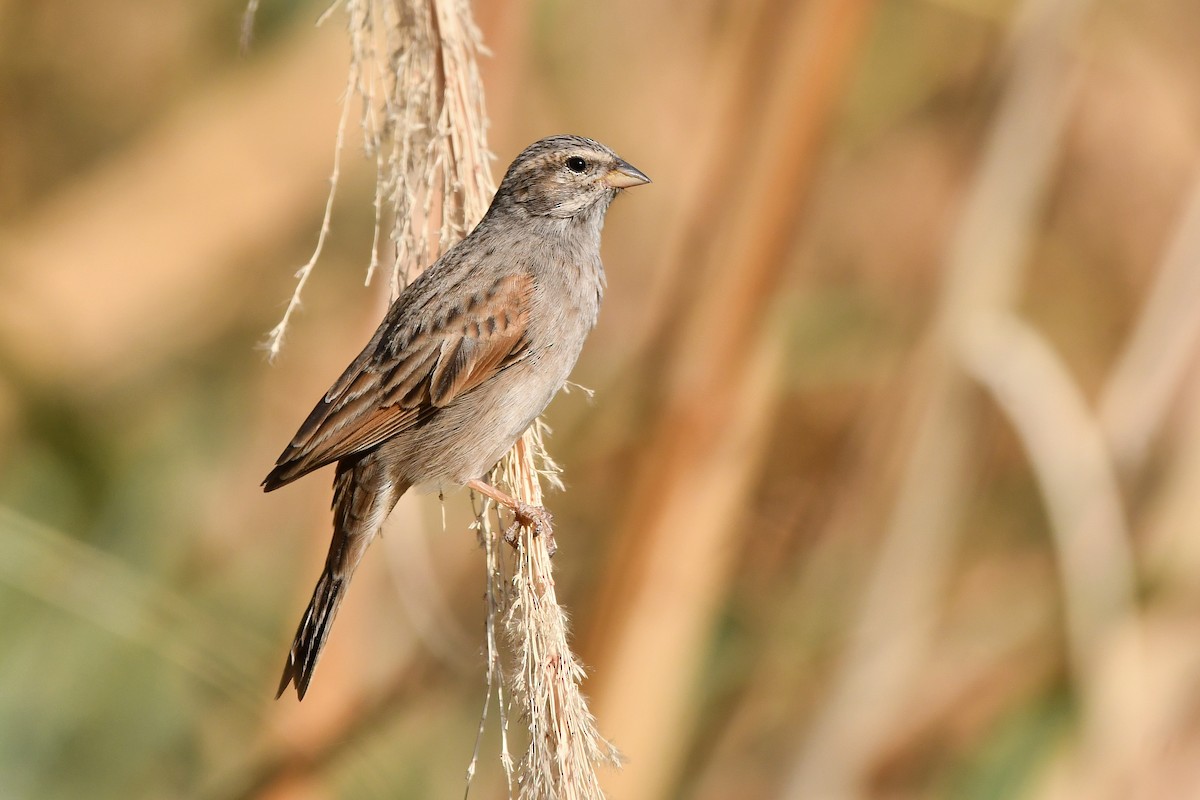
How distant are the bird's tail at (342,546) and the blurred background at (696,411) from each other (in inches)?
8.7

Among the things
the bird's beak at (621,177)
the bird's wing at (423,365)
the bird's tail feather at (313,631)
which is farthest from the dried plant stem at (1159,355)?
the bird's tail feather at (313,631)

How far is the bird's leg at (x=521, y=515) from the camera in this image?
9.19ft

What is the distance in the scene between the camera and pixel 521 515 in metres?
2.76

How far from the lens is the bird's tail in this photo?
3.06 meters

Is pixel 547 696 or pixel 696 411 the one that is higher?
pixel 696 411

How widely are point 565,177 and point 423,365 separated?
78 cm

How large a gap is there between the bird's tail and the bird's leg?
30 cm

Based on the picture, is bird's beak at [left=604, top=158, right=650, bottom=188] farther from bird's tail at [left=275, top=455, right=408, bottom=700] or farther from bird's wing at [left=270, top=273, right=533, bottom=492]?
bird's tail at [left=275, top=455, right=408, bottom=700]

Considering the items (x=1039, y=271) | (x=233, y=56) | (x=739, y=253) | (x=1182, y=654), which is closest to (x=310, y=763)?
(x=739, y=253)

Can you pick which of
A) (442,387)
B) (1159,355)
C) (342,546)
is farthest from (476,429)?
(1159,355)

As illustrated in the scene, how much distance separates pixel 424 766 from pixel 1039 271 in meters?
3.81

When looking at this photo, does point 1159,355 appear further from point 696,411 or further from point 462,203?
point 462,203

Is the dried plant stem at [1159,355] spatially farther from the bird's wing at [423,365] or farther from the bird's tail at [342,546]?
the bird's tail at [342,546]

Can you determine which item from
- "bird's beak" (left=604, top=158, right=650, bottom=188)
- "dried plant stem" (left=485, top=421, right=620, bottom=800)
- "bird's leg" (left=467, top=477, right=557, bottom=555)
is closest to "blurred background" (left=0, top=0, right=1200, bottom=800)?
"bird's leg" (left=467, top=477, right=557, bottom=555)
